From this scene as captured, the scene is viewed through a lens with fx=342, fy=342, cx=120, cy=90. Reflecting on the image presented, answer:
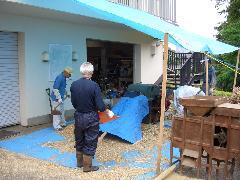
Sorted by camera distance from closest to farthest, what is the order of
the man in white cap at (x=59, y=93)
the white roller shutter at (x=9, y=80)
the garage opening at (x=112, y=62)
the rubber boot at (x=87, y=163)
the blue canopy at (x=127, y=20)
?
the rubber boot at (x=87, y=163) < the blue canopy at (x=127, y=20) < the man in white cap at (x=59, y=93) < the white roller shutter at (x=9, y=80) < the garage opening at (x=112, y=62)

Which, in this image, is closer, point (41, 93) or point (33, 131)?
point (33, 131)

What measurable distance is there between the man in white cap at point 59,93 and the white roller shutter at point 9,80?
115 cm

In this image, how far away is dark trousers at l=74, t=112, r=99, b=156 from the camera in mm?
6152

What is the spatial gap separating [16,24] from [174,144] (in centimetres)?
554

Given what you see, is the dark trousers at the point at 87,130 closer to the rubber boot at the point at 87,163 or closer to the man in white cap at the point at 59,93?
the rubber boot at the point at 87,163

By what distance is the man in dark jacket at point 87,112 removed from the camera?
242 inches

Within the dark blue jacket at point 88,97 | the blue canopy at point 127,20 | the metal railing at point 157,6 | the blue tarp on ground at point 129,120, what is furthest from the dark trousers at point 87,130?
the metal railing at point 157,6

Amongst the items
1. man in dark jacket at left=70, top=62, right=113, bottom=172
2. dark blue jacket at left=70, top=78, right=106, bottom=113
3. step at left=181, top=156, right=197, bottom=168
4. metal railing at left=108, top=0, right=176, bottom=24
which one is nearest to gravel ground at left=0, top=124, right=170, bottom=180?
man in dark jacket at left=70, top=62, right=113, bottom=172

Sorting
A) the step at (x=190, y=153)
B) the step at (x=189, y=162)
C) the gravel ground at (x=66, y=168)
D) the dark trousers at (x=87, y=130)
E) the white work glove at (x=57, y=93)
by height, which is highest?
the white work glove at (x=57, y=93)

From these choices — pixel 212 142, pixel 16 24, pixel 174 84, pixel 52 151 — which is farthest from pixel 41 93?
pixel 174 84

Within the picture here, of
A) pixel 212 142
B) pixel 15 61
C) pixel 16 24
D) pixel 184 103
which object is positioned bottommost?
pixel 212 142

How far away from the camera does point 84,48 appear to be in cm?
1188

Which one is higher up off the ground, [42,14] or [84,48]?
[42,14]

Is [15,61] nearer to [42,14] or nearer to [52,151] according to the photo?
[42,14]
